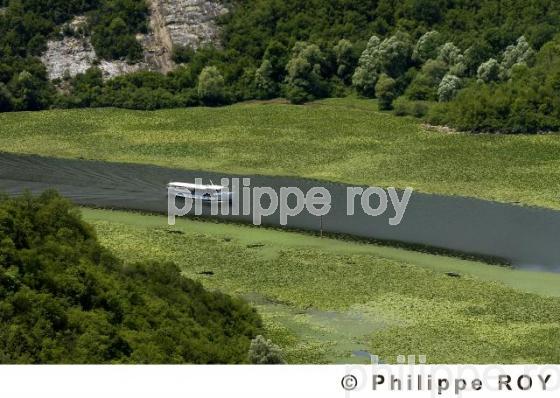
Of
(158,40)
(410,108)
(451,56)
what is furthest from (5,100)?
(451,56)

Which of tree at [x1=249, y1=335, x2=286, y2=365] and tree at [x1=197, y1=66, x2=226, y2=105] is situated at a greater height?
tree at [x1=197, y1=66, x2=226, y2=105]

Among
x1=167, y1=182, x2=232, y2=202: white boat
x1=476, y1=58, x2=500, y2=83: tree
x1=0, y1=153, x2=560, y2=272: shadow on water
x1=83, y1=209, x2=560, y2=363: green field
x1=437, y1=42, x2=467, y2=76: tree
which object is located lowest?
x1=83, y1=209, x2=560, y2=363: green field

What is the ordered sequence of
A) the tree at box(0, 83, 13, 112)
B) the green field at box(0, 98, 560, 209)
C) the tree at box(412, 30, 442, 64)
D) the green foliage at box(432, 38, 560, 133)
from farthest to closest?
the tree at box(412, 30, 442, 64) < the tree at box(0, 83, 13, 112) < the green foliage at box(432, 38, 560, 133) < the green field at box(0, 98, 560, 209)

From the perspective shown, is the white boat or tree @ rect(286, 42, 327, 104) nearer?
the white boat

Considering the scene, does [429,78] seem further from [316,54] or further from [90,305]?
[90,305]

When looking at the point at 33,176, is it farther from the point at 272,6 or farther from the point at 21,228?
the point at 272,6

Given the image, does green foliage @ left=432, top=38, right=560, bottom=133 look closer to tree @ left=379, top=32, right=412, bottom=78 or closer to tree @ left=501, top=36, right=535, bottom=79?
tree @ left=501, top=36, right=535, bottom=79

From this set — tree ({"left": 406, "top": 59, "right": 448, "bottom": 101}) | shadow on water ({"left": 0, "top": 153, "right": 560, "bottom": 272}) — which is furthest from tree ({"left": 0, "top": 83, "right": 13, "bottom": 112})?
tree ({"left": 406, "top": 59, "right": 448, "bottom": 101})

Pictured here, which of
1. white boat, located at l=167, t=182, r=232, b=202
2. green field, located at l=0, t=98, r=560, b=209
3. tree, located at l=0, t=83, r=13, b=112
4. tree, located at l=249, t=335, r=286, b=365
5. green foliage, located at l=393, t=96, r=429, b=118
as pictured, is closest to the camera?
tree, located at l=249, t=335, r=286, b=365
